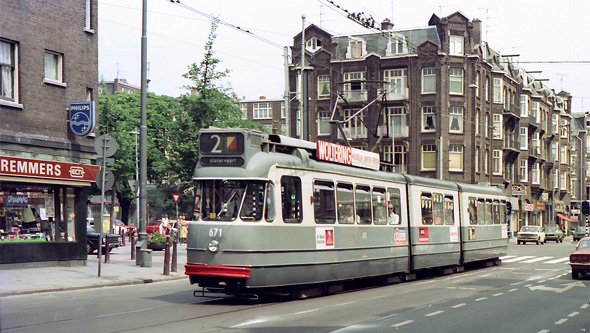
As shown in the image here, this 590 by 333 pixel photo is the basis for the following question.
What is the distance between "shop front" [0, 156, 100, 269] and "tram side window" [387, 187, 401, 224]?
982 cm

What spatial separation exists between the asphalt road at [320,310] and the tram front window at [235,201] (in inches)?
66.0

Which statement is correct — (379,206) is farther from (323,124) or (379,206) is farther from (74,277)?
(323,124)

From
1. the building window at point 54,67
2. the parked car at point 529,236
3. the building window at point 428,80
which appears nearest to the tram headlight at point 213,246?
the building window at point 54,67

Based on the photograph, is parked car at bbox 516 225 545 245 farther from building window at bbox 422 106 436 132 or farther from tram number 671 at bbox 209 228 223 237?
tram number 671 at bbox 209 228 223 237

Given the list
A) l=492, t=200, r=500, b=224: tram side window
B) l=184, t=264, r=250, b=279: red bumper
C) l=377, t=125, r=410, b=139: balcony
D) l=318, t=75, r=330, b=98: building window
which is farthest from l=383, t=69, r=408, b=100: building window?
l=184, t=264, r=250, b=279: red bumper

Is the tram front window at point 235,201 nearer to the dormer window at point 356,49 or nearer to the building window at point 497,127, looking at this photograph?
the dormer window at point 356,49

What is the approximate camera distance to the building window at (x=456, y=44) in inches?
2429

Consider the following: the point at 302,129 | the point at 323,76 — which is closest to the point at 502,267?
the point at 302,129

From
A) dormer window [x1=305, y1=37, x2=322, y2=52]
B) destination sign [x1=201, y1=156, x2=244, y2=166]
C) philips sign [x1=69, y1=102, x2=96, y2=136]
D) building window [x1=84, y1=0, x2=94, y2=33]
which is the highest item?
dormer window [x1=305, y1=37, x2=322, y2=52]

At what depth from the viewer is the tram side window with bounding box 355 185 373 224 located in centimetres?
1723

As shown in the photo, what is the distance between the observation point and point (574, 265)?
21781 mm

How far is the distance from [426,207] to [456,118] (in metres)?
41.0

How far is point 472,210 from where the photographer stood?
25.6m

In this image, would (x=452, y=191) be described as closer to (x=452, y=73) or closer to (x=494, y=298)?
(x=494, y=298)
